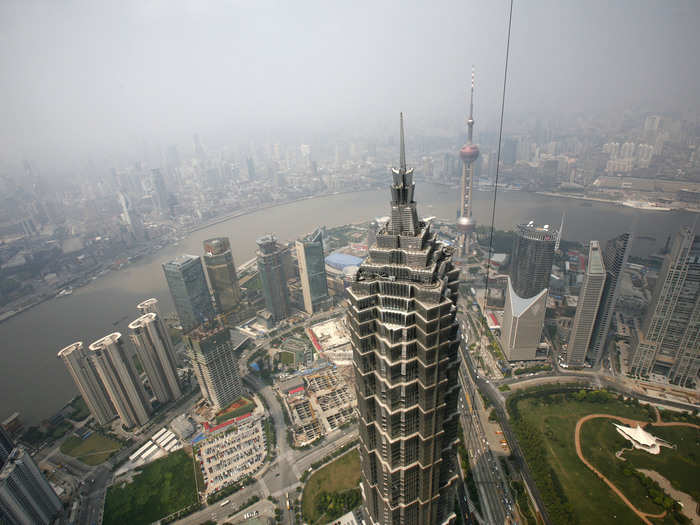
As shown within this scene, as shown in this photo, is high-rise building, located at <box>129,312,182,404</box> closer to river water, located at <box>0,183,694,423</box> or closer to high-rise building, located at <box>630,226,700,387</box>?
river water, located at <box>0,183,694,423</box>

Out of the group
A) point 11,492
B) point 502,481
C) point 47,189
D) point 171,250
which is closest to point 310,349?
point 502,481

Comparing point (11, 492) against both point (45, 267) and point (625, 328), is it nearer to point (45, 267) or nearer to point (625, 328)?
Result: point (45, 267)

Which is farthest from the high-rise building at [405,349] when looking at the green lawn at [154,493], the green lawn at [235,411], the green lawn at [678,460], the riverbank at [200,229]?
the riverbank at [200,229]

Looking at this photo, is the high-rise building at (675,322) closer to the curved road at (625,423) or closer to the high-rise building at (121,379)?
the curved road at (625,423)

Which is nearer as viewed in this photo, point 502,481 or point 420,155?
point 502,481

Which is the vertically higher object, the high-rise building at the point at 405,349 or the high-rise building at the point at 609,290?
the high-rise building at the point at 405,349
